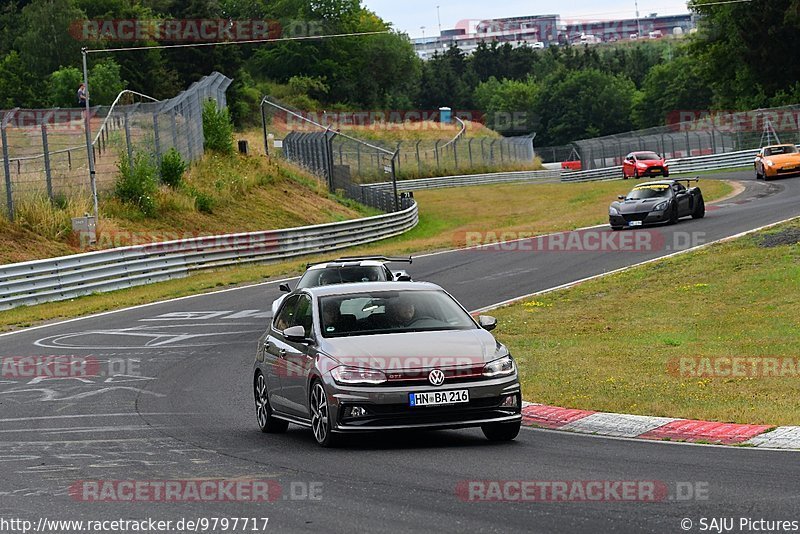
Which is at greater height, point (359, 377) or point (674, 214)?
point (359, 377)

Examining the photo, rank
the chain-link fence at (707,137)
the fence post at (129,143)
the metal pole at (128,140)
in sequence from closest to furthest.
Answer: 1. the metal pole at (128,140)
2. the fence post at (129,143)
3. the chain-link fence at (707,137)

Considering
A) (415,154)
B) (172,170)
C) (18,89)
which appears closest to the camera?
(172,170)

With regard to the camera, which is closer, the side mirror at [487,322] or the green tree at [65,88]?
the side mirror at [487,322]

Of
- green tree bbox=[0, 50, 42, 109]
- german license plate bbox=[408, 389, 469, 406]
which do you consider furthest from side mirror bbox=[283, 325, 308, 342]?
green tree bbox=[0, 50, 42, 109]

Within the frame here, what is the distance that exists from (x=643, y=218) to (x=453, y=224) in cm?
2035

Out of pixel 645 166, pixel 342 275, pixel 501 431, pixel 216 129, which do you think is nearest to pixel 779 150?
pixel 645 166

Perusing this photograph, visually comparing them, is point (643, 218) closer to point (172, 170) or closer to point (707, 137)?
point (172, 170)

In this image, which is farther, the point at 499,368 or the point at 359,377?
the point at 499,368

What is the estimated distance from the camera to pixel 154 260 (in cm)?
3244

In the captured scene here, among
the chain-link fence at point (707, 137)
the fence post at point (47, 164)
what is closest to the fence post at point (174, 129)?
the fence post at point (47, 164)

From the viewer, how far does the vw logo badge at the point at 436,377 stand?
1044cm

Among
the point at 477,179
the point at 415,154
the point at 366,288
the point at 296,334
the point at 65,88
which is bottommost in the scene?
the point at 477,179

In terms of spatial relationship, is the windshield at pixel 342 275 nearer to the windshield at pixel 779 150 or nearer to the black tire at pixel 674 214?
the black tire at pixel 674 214

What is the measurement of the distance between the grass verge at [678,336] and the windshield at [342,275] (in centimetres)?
234
